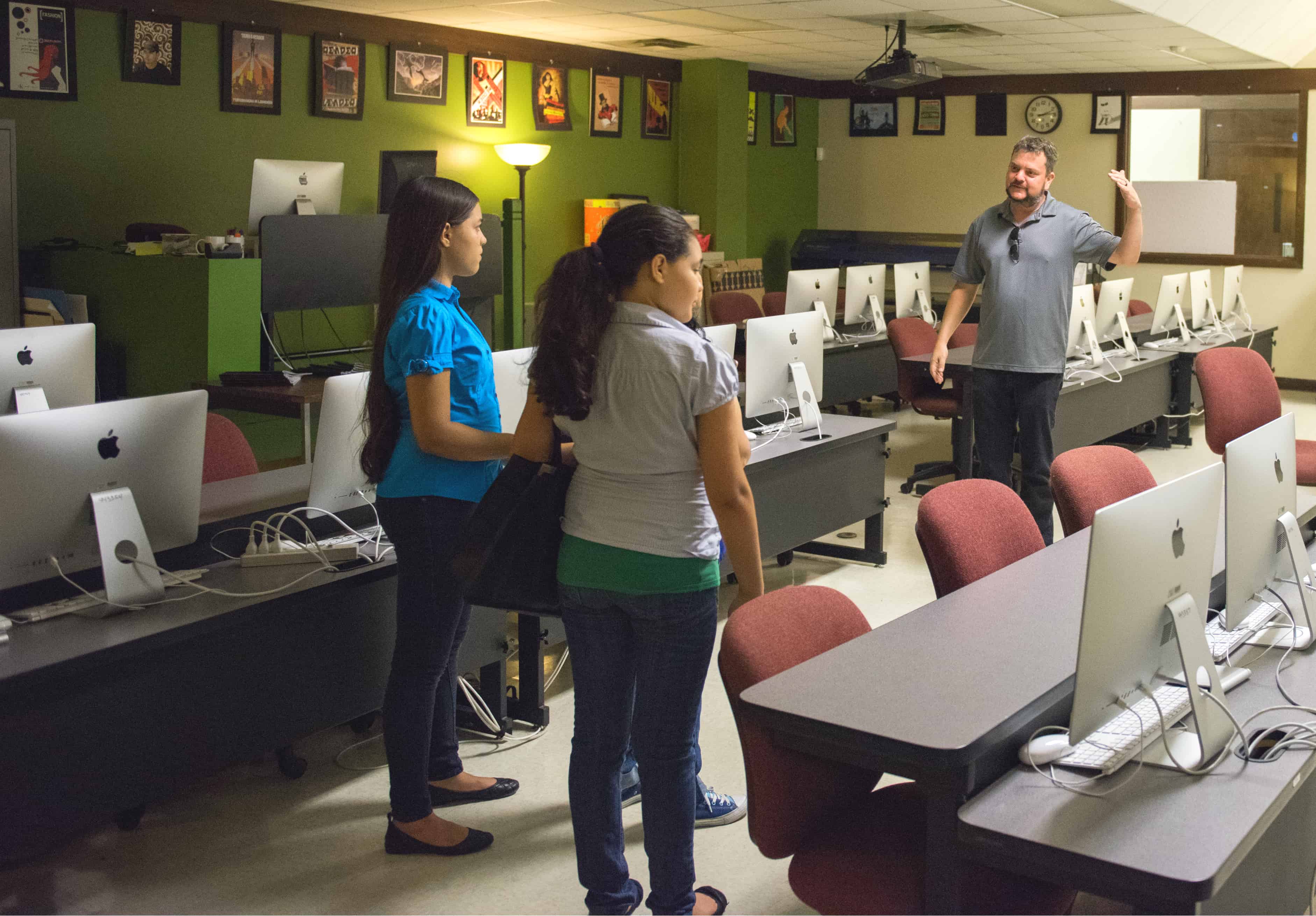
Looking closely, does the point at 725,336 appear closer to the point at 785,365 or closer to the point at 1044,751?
the point at 785,365

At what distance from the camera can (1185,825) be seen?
1.66 meters

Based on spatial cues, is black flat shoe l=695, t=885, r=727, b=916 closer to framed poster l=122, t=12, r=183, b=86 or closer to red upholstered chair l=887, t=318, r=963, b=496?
red upholstered chair l=887, t=318, r=963, b=496

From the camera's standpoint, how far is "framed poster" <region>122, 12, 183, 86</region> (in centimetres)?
640

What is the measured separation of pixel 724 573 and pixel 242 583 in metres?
1.83

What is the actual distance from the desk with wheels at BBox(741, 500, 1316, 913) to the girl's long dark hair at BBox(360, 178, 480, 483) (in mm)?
1019

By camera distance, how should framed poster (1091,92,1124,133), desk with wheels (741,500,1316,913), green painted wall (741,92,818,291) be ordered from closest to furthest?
1. desk with wheels (741,500,1316,913)
2. framed poster (1091,92,1124,133)
3. green painted wall (741,92,818,291)

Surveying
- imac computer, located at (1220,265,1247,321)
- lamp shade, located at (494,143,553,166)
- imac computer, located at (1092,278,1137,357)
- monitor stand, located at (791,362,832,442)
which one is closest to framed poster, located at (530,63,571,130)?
lamp shade, located at (494,143,553,166)

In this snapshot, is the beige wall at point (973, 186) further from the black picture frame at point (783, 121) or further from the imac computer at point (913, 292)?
the imac computer at point (913, 292)

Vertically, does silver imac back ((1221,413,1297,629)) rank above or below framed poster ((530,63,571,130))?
below

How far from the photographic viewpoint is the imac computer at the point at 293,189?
543 cm

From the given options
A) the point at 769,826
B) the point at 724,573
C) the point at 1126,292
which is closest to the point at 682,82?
the point at 1126,292

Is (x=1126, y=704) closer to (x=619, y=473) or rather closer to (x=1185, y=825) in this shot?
(x=1185, y=825)

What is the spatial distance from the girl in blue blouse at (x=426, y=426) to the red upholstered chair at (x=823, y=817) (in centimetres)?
73

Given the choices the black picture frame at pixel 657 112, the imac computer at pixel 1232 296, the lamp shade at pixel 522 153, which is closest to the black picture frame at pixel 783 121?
the black picture frame at pixel 657 112
